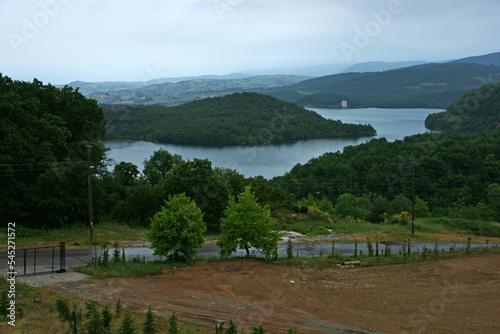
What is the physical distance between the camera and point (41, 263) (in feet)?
46.4

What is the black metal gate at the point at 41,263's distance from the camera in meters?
12.8

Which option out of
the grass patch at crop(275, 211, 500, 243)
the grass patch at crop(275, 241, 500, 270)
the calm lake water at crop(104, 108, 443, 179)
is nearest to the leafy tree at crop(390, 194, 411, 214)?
the grass patch at crop(275, 211, 500, 243)

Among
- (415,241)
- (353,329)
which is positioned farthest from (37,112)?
(415,241)

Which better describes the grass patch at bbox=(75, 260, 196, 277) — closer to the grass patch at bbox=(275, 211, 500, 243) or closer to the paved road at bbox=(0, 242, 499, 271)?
the paved road at bbox=(0, 242, 499, 271)

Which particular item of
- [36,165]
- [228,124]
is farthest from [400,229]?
[228,124]

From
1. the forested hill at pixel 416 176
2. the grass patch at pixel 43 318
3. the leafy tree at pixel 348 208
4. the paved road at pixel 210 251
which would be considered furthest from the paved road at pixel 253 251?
the forested hill at pixel 416 176

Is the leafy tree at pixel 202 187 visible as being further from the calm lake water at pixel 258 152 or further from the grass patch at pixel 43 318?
the calm lake water at pixel 258 152

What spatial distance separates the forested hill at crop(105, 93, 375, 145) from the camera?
97125 millimetres

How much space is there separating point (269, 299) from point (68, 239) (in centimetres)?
1082

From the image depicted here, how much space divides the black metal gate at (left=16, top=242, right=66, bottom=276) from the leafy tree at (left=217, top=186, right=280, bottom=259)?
5482mm

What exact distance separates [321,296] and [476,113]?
97.4 metres

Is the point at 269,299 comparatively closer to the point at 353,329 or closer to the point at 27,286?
the point at 353,329

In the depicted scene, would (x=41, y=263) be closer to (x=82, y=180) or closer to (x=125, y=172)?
(x=82, y=180)

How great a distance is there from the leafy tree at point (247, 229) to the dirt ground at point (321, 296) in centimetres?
72
